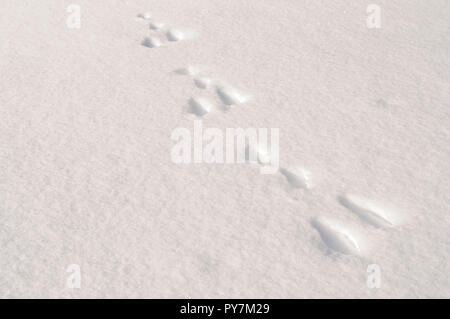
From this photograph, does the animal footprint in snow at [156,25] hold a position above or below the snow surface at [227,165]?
above

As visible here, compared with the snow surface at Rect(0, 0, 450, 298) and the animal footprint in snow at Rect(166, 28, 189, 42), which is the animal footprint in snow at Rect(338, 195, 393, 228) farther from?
the animal footprint in snow at Rect(166, 28, 189, 42)

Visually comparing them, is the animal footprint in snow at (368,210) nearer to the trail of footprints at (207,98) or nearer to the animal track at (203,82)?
the trail of footprints at (207,98)

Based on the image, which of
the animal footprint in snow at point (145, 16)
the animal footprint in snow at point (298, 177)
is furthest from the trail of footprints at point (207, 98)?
the animal footprint in snow at point (145, 16)

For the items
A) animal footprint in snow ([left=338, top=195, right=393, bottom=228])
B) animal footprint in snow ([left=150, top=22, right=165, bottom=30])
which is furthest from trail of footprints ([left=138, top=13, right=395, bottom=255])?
animal footprint in snow ([left=150, top=22, right=165, bottom=30])

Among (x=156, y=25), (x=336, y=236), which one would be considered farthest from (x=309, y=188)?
(x=156, y=25)

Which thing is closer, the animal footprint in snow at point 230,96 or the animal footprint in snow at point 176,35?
the animal footprint in snow at point 230,96

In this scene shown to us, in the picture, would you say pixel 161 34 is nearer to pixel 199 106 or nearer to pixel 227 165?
pixel 199 106

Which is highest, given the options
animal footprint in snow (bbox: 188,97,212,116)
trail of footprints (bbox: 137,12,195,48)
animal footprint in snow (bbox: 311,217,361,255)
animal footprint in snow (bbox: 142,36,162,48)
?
trail of footprints (bbox: 137,12,195,48)
